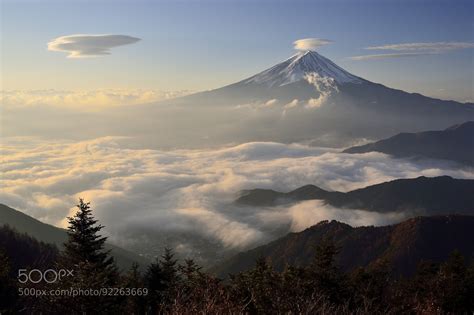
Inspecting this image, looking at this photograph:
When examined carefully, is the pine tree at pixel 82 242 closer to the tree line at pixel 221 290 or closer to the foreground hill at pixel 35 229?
the tree line at pixel 221 290

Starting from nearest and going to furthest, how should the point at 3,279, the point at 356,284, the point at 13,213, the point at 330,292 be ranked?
the point at 3,279, the point at 330,292, the point at 356,284, the point at 13,213

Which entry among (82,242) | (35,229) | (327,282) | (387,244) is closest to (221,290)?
(327,282)

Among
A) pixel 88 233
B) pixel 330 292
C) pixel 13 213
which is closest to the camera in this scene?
pixel 330 292

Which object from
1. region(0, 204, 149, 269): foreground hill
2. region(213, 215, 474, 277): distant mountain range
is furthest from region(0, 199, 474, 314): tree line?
region(0, 204, 149, 269): foreground hill

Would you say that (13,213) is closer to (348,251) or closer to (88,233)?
(348,251)

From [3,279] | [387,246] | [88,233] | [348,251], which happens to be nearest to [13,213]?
[348,251]
